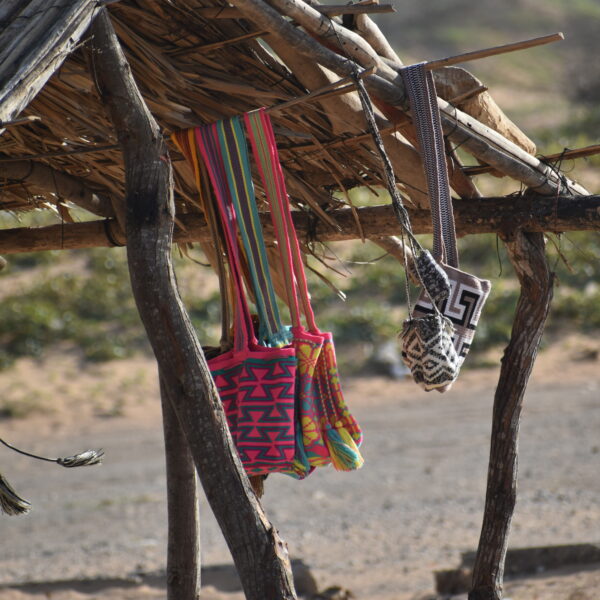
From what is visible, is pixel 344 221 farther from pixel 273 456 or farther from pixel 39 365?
pixel 39 365

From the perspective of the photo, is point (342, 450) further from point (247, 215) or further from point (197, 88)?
point (197, 88)

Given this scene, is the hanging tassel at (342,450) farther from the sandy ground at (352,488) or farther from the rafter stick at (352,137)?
the sandy ground at (352,488)

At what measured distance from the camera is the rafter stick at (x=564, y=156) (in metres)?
2.54

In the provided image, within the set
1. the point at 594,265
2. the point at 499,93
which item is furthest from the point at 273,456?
the point at 499,93

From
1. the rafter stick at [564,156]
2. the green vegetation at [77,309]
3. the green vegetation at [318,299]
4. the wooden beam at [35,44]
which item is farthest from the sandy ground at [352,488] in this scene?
the wooden beam at [35,44]

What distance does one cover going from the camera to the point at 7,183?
348cm

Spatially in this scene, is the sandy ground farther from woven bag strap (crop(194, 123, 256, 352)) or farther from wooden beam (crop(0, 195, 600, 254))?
woven bag strap (crop(194, 123, 256, 352))

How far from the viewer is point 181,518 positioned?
3.30 metres

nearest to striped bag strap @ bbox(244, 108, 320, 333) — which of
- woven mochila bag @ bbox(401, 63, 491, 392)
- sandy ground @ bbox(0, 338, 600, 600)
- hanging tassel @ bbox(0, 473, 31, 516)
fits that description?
woven mochila bag @ bbox(401, 63, 491, 392)

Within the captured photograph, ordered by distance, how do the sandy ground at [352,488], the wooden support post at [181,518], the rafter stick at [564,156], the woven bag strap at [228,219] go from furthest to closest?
1. the sandy ground at [352,488]
2. the wooden support post at [181,518]
3. the rafter stick at [564,156]
4. the woven bag strap at [228,219]

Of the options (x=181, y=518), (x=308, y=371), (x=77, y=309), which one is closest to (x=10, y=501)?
(x=308, y=371)

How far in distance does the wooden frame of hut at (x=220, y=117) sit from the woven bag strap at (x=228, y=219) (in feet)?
0.41

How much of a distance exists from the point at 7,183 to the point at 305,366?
5.73 ft

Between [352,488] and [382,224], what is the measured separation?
4405mm
